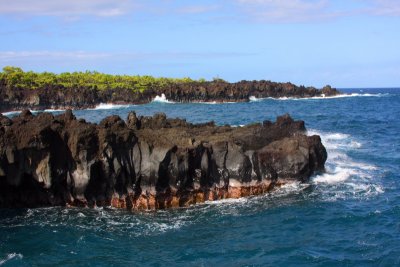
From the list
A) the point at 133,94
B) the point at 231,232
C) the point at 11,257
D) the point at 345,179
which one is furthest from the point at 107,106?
the point at 11,257

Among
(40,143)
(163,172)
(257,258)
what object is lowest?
(257,258)

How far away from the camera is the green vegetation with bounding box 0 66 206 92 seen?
126m

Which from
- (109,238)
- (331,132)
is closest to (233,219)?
(109,238)

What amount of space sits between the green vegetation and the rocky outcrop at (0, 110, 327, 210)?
9521 cm

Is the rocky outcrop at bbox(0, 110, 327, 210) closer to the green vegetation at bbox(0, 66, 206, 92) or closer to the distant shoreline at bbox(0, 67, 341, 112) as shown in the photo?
the distant shoreline at bbox(0, 67, 341, 112)

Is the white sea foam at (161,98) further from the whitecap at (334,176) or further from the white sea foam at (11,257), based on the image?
the white sea foam at (11,257)

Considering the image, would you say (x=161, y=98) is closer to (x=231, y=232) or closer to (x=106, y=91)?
(x=106, y=91)

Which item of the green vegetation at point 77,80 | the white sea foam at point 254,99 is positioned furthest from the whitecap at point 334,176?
the white sea foam at point 254,99

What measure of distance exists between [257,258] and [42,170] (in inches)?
468

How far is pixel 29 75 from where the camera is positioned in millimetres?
134125

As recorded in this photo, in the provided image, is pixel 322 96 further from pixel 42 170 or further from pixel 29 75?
pixel 42 170

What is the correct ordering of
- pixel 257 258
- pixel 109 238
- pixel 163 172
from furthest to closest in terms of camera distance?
pixel 163 172 < pixel 109 238 < pixel 257 258

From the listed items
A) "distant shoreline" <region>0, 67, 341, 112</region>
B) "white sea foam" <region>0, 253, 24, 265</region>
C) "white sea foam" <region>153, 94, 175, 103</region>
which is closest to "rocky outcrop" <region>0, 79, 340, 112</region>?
"distant shoreline" <region>0, 67, 341, 112</region>

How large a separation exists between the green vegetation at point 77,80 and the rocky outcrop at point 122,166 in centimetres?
9521
